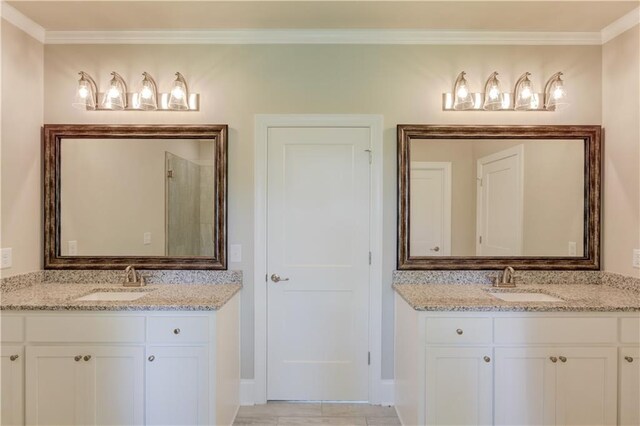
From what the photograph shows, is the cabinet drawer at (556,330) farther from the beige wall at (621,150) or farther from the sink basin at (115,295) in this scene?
the sink basin at (115,295)

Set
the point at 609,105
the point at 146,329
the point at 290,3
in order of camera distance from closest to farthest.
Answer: the point at 146,329 → the point at 290,3 → the point at 609,105

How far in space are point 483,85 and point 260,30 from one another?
63.5 inches

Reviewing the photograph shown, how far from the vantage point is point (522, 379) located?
2.04m

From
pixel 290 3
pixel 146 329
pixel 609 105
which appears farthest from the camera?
pixel 609 105

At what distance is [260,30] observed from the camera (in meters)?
2.56

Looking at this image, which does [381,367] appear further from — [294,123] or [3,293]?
[3,293]

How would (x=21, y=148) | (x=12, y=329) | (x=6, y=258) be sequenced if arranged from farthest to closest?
(x=21, y=148), (x=6, y=258), (x=12, y=329)

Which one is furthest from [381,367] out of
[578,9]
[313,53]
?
[578,9]

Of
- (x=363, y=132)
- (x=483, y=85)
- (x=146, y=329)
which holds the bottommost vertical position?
(x=146, y=329)

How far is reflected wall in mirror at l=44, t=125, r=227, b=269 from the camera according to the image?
2.58m

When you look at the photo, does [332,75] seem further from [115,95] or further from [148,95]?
[115,95]

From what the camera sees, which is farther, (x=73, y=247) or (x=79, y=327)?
(x=73, y=247)

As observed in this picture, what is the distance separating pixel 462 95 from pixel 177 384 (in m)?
2.52

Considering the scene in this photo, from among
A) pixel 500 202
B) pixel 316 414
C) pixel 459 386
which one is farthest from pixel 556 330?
pixel 316 414
